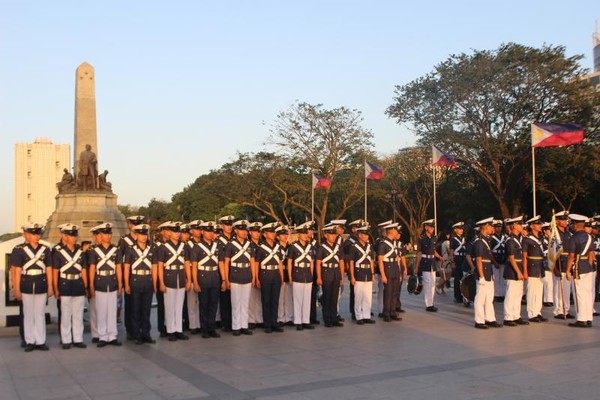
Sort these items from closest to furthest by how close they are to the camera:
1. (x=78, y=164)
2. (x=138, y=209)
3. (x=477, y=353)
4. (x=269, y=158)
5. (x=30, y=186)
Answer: (x=477, y=353) < (x=78, y=164) < (x=269, y=158) < (x=30, y=186) < (x=138, y=209)

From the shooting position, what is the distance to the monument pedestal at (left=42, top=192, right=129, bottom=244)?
27.8 meters

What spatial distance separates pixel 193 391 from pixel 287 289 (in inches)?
199

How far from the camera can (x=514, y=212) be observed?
1387 inches

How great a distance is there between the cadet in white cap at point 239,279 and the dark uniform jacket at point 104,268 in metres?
1.78

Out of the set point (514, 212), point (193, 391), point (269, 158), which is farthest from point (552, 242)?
point (269, 158)

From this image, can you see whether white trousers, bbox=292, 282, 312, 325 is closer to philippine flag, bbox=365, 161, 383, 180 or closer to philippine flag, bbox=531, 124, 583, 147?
philippine flag, bbox=531, 124, 583, 147

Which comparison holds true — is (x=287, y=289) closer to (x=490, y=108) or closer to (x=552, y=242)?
(x=552, y=242)

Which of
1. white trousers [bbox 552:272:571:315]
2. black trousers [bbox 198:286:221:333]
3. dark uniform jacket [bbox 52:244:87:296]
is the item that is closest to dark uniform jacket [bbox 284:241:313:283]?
black trousers [bbox 198:286:221:333]

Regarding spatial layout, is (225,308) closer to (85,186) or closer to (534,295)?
(534,295)

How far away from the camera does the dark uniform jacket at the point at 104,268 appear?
31.2ft

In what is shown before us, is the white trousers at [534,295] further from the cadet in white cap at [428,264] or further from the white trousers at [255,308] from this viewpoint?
the white trousers at [255,308]

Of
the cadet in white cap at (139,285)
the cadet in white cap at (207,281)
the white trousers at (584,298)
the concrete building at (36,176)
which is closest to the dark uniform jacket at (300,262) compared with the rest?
the cadet in white cap at (207,281)

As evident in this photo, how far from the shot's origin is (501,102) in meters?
31.7

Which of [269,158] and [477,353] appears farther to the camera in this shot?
[269,158]
